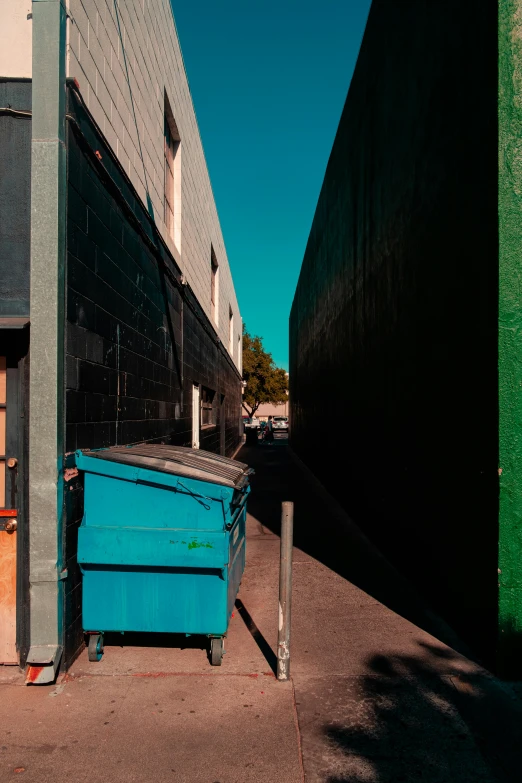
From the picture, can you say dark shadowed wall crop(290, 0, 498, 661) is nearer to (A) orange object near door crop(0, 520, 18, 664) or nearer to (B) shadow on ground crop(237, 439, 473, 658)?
(B) shadow on ground crop(237, 439, 473, 658)

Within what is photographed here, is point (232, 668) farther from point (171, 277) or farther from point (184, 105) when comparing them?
point (184, 105)

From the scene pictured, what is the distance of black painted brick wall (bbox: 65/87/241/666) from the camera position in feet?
13.9

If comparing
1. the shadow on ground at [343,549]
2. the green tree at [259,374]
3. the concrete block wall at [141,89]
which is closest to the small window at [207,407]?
the shadow on ground at [343,549]

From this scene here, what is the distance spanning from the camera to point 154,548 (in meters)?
3.99

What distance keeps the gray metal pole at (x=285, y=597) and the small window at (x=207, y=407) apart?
9287 mm

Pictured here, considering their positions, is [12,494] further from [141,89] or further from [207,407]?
[207,407]

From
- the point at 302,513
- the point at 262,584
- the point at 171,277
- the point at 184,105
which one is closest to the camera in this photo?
the point at 262,584

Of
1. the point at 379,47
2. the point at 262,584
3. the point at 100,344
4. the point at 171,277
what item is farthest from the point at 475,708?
the point at 379,47

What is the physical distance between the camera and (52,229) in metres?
3.95

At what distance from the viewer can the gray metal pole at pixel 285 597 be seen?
3.86 meters

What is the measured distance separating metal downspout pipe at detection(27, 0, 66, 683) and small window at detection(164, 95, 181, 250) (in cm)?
460

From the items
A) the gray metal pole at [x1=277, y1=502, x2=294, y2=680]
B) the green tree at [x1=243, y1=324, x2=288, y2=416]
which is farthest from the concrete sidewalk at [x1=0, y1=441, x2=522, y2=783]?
the green tree at [x1=243, y1=324, x2=288, y2=416]

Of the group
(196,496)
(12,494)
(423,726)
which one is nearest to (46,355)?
(12,494)

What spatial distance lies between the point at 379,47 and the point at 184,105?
3502 millimetres
